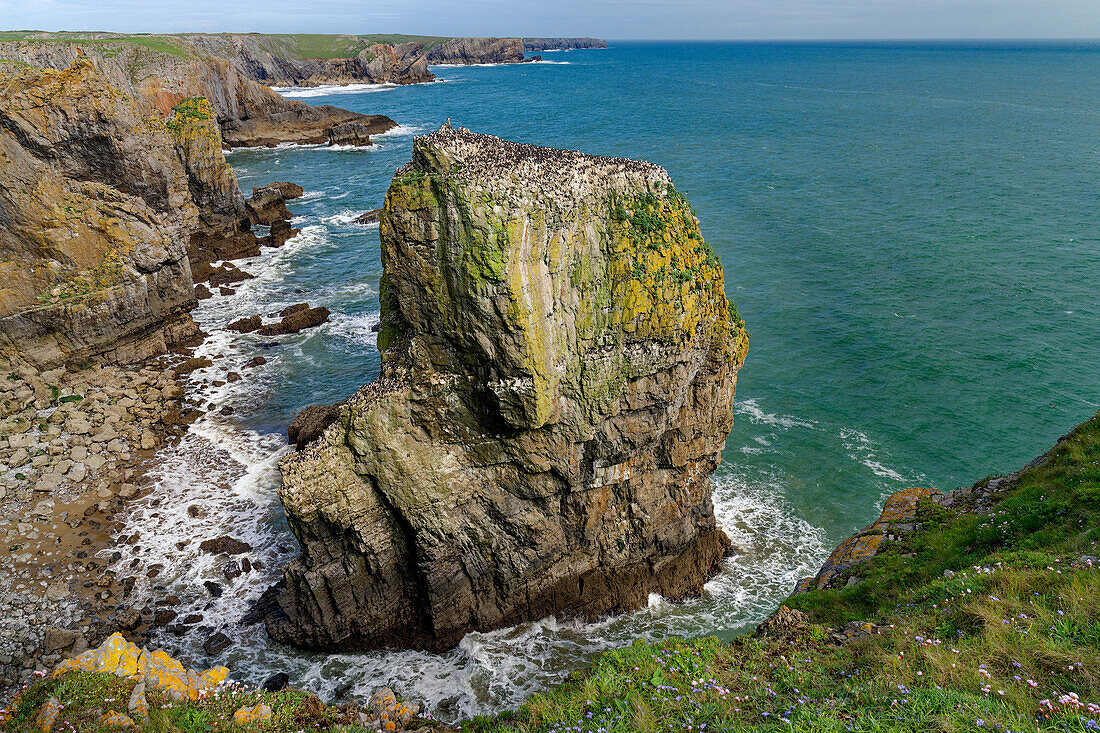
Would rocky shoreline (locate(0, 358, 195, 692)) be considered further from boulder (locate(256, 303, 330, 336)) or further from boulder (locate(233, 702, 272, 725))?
boulder (locate(233, 702, 272, 725))

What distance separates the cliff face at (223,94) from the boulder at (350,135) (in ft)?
13.5

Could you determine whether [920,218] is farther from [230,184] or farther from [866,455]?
[230,184]

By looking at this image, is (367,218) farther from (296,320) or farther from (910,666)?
(910,666)

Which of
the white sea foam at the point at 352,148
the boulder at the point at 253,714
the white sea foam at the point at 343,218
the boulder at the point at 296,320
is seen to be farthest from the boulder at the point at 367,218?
the boulder at the point at 253,714

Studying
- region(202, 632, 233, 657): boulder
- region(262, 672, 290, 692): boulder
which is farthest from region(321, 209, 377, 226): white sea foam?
region(262, 672, 290, 692): boulder

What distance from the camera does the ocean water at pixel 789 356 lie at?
2128 cm

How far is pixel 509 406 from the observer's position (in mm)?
18094

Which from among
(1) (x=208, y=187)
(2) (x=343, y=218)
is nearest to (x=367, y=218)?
(2) (x=343, y=218)

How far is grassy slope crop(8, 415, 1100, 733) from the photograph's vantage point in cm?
975

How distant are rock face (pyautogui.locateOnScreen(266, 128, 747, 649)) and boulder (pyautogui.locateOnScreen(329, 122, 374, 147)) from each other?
3146 inches

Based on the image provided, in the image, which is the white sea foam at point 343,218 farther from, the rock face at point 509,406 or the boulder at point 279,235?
the rock face at point 509,406

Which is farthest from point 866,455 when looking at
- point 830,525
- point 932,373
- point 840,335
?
point 840,335

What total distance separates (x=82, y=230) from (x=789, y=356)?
3733cm

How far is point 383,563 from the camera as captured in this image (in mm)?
19547
